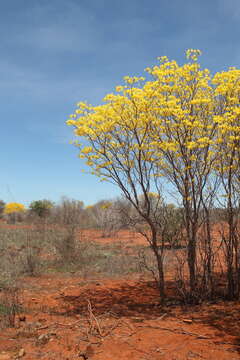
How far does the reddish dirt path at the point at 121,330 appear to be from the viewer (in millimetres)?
4250

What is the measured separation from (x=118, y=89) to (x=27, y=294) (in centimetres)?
511

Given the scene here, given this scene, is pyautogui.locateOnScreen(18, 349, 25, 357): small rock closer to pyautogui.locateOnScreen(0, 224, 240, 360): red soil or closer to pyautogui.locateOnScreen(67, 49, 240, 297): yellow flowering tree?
pyautogui.locateOnScreen(0, 224, 240, 360): red soil

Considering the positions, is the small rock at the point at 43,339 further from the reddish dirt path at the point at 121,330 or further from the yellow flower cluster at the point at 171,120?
the yellow flower cluster at the point at 171,120

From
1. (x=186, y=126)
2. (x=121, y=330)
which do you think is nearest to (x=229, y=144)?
(x=186, y=126)

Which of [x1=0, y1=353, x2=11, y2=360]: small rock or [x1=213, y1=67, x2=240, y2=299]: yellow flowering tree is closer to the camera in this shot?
[x1=0, y1=353, x2=11, y2=360]: small rock

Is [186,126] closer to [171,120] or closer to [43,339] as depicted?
[171,120]

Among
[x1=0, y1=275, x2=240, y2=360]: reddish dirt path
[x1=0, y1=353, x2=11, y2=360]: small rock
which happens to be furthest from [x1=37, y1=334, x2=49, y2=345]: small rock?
[x1=0, y1=353, x2=11, y2=360]: small rock

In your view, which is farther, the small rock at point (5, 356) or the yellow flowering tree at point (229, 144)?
the yellow flowering tree at point (229, 144)

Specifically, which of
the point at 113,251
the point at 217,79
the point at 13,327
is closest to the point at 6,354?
the point at 13,327

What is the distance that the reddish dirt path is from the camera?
4250mm

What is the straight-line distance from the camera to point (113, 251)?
13.2 metres

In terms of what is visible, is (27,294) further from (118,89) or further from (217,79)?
(217,79)

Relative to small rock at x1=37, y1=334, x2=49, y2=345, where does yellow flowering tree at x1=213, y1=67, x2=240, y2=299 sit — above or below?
above

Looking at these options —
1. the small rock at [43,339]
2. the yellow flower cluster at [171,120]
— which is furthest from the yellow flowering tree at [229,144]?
the small rock at [43,339]
